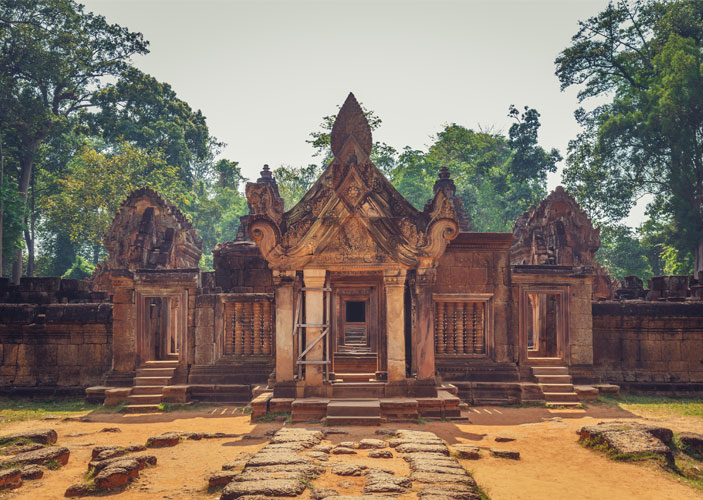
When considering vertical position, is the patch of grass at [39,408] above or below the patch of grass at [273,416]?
below

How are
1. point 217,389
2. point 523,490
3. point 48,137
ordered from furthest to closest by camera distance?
point 48,137, point 217,389, point 523,490

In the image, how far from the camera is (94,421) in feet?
36.7

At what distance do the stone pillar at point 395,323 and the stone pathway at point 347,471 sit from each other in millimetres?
2245

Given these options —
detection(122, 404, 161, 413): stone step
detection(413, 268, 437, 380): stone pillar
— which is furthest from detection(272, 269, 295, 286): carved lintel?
detection(122, 404, 161, 413): stone step

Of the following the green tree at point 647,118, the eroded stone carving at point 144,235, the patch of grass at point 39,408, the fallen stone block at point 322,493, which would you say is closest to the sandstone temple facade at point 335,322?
the patch of grass at point 39,408

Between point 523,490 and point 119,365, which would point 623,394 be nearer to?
point 523,490

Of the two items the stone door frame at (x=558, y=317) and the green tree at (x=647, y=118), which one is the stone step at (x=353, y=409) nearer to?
the stone door frame at (x=558, y=317)

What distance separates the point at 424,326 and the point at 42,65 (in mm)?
32060

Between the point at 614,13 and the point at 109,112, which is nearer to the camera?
the point at 614,13

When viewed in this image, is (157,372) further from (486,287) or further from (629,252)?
(629,252)

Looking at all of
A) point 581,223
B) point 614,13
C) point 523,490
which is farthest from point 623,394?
point 614,13

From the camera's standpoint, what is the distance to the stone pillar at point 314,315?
10586 mm

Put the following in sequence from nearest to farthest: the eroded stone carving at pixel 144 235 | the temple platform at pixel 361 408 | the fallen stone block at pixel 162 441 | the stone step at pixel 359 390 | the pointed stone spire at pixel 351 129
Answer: the fallen stone block at pixel 162 441, the temple platform at pixel 361 408, the stone step at pixel 359 390, the pointed stone spire at pixel 351 129, the eroded stone carving at pixel 144 235

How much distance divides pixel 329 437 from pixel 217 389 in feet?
16.3
